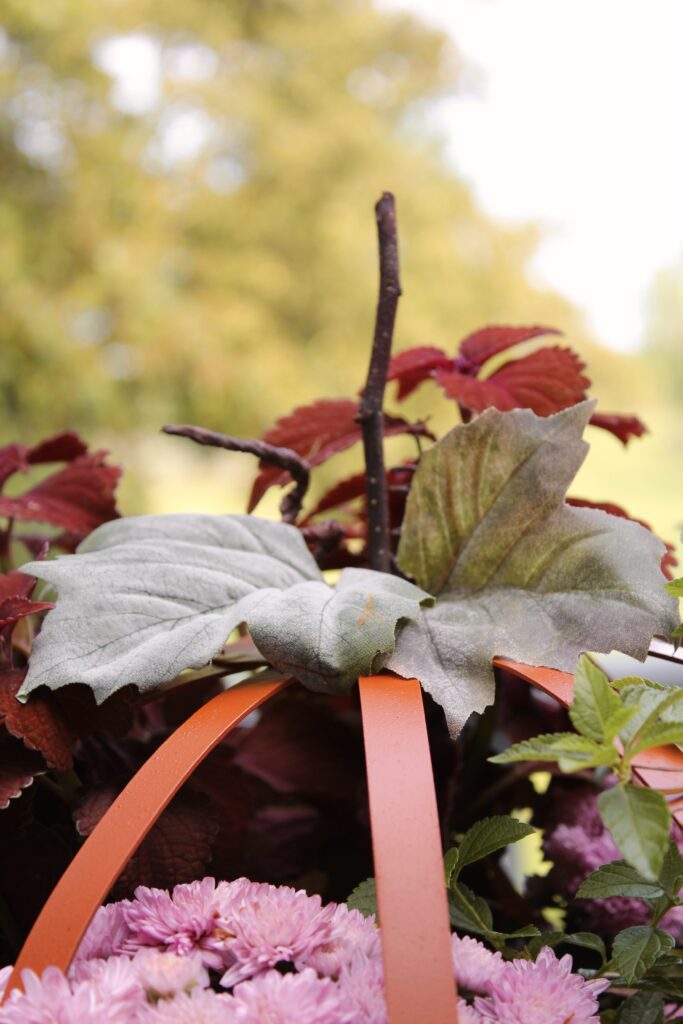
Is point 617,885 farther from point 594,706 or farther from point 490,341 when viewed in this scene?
point 490,341

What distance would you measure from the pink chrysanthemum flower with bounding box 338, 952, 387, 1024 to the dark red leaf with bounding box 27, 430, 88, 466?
37 centimetres

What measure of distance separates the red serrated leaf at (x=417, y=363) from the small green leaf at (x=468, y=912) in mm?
283

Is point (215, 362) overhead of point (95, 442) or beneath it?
overhead

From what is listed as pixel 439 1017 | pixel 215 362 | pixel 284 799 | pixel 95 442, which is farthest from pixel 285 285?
pixel 439 1017

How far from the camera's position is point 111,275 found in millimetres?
3943

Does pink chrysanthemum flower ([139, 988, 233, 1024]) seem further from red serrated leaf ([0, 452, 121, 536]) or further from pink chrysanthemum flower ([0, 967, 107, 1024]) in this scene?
red serrated leaf ([0, 452, 121, 536])

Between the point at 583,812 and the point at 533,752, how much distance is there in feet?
0.98

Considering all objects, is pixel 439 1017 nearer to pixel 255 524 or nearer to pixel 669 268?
pixel 255 524

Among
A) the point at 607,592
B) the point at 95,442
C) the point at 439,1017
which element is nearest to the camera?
the point at 439,1017

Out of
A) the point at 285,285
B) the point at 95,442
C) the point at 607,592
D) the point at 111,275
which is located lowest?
the point at 607,592

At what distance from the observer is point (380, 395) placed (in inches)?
19.0

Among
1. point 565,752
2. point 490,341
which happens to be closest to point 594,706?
point 565,752

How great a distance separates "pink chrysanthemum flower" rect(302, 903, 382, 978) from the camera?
311 mm

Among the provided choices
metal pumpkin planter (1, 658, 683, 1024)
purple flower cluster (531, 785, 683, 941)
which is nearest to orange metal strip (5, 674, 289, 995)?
metal pumpkin planter (1, 658, 683, 1024)
